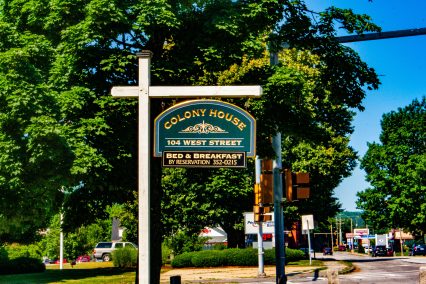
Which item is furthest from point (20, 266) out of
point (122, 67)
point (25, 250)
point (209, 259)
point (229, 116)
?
point (229, 116)

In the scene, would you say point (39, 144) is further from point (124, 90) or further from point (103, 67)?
point (124, 90)

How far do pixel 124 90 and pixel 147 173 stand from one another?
54.8 inches

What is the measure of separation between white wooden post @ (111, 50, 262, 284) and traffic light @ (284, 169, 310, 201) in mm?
3020

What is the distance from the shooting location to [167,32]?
1688 cm

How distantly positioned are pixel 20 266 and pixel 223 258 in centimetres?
1355

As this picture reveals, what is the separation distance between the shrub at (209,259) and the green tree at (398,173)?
27.1 metres

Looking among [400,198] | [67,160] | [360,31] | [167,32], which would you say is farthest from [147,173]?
[400,198]

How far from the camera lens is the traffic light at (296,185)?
39.1 ft

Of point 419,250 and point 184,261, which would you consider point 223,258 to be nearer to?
point 184,261

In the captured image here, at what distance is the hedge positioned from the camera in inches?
1515

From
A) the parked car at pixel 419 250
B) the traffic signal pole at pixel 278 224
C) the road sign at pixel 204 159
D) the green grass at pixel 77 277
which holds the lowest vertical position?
the parked car at pixel 419 250

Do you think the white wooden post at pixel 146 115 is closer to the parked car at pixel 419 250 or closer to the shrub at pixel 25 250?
the shrub at pixel 25 250

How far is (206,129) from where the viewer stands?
894 cm

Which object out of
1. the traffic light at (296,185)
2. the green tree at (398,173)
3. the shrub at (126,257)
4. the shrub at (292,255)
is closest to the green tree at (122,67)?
the traffic light at (296,185)
